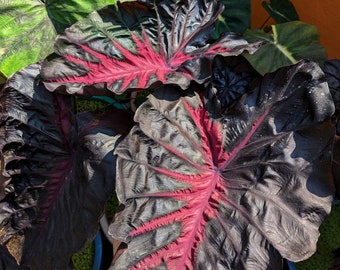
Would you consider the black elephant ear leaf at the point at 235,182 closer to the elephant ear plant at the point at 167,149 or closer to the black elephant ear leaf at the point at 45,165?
the elephant ear plant at the point at 167,149

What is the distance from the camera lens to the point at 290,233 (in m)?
1.03

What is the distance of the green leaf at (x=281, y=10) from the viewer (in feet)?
4.76

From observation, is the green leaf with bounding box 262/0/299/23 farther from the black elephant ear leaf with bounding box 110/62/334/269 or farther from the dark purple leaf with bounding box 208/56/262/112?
the black elephant ear leaf with bounding box 110/62/334/269

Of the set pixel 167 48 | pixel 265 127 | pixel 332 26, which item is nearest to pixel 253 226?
pixel 265 127

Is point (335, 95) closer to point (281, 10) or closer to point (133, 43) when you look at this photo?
point (281, 10)

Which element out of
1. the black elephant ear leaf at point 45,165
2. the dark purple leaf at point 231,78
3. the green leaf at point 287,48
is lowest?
the black elephant ear leaf at point 45,165

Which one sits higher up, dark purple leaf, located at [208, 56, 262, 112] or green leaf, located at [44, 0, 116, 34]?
green leaf, located at [44, 0, 116, 34]

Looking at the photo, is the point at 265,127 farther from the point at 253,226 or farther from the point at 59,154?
A: the point at 59,154

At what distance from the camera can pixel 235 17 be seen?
1.43 m

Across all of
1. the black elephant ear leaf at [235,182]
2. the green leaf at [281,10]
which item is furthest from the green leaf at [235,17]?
the black elephant ear leaf at [235,182]

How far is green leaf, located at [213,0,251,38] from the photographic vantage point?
1.41 meters

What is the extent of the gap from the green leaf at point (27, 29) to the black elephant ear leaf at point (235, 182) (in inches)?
15.6

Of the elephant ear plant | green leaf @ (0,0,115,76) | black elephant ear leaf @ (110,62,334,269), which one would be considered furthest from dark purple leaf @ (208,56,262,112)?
Answer: green leaf @ (0,0,115,76)

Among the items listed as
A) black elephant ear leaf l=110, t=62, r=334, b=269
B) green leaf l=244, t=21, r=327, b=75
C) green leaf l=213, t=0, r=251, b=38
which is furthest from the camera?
green leaf l=213, t=0, r=251, b=38
